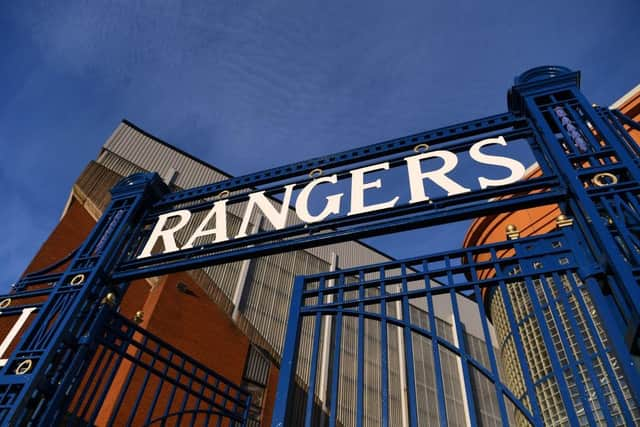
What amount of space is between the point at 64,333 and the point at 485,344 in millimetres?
6438

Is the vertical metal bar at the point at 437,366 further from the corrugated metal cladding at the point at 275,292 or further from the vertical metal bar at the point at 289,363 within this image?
the corrugated metal cladding at the point at 275,292

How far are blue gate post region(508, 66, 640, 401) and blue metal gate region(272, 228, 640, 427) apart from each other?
0.38 feet

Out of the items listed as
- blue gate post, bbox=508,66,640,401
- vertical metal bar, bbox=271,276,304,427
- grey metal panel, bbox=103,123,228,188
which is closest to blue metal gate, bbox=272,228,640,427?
vertical metal bar, bbox=271,276,304,427

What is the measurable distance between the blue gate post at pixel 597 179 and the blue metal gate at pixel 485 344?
0.12 metres

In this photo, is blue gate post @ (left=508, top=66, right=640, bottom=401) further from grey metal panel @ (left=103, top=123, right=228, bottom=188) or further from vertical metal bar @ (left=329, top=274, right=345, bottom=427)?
grey metal panel @ (left=103, top=123, right=228, bottom=188)

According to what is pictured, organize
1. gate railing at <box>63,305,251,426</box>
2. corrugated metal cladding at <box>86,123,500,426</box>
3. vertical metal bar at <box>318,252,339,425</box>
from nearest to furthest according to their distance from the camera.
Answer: gate railing at <box>63,305,251,426</box> → vertical metal bar at <box>318,252,339,425</box> → corrugated metal cladding at <box>86,123,500,426</box>

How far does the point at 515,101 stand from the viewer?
4.80 meters

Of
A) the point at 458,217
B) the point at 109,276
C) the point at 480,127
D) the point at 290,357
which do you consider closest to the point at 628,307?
the point at 458,217

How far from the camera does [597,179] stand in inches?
136

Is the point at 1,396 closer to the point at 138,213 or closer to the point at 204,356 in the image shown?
the point at 138,213

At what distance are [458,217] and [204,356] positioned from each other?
901cm

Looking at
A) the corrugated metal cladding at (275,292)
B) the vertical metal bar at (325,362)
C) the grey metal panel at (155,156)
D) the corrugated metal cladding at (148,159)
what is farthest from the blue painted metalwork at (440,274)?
the grey metal panel at (155,156)

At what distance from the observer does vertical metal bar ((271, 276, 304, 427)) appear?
2957mm

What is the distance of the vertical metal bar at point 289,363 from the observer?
116 inches
